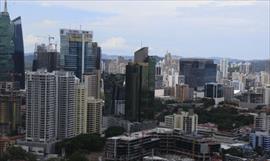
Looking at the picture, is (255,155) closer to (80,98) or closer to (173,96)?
(80,98)

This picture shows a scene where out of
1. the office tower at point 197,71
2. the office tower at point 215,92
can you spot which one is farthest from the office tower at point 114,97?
the office tower at point 197,71

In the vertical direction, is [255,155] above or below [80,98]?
below

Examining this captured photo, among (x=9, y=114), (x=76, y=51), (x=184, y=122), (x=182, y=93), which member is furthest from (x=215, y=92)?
(x=9, y=114)

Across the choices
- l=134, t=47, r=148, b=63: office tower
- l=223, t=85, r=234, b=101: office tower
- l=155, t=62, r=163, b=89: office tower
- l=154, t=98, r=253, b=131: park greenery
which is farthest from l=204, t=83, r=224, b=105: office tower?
l=134, t=47, r=148, b=63: office tower

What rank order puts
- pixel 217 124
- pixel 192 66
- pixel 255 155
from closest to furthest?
pixel 255 155 → pixel 217 124 → pixel 192 66

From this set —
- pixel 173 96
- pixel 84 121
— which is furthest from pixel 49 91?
pixel 173 96

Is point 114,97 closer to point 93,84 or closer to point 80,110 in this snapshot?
point 93,84

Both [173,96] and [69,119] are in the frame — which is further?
[173,96]
